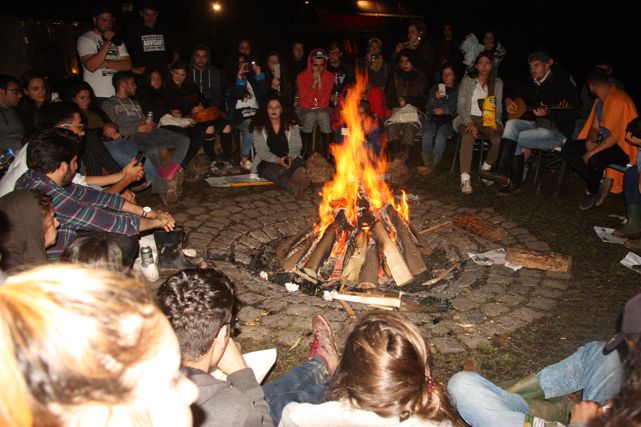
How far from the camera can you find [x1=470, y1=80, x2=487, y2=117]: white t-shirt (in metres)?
8.35

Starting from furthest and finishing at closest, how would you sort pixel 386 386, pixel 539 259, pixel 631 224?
1. pixel 631 224
2. pixel 539 259
3. pixel 386 386

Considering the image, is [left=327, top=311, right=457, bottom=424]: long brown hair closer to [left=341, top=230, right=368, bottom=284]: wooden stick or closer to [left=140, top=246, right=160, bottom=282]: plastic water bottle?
[left=341, top=230, right=368, bottom=284]: wooden stick

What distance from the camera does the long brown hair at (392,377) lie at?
215 cm

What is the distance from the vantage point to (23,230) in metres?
A: 3.53

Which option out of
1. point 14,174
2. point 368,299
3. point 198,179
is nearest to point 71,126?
point 14,174

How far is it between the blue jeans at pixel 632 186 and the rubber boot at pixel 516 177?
165 cm

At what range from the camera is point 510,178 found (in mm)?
7910

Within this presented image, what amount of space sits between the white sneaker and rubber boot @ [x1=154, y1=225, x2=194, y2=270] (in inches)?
189

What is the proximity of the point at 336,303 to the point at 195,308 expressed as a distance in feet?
7.66

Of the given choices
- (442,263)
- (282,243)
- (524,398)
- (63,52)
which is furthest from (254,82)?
(524,398)

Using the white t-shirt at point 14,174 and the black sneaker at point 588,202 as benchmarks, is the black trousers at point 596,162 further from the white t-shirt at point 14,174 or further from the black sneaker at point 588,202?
the white t-shirt at point 14,174

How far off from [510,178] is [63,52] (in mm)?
11730

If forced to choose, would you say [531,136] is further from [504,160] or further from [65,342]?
[65,342]

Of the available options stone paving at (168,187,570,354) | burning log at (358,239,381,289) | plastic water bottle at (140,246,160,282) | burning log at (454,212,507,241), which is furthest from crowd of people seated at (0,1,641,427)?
burning log at (454,212,507,241)
